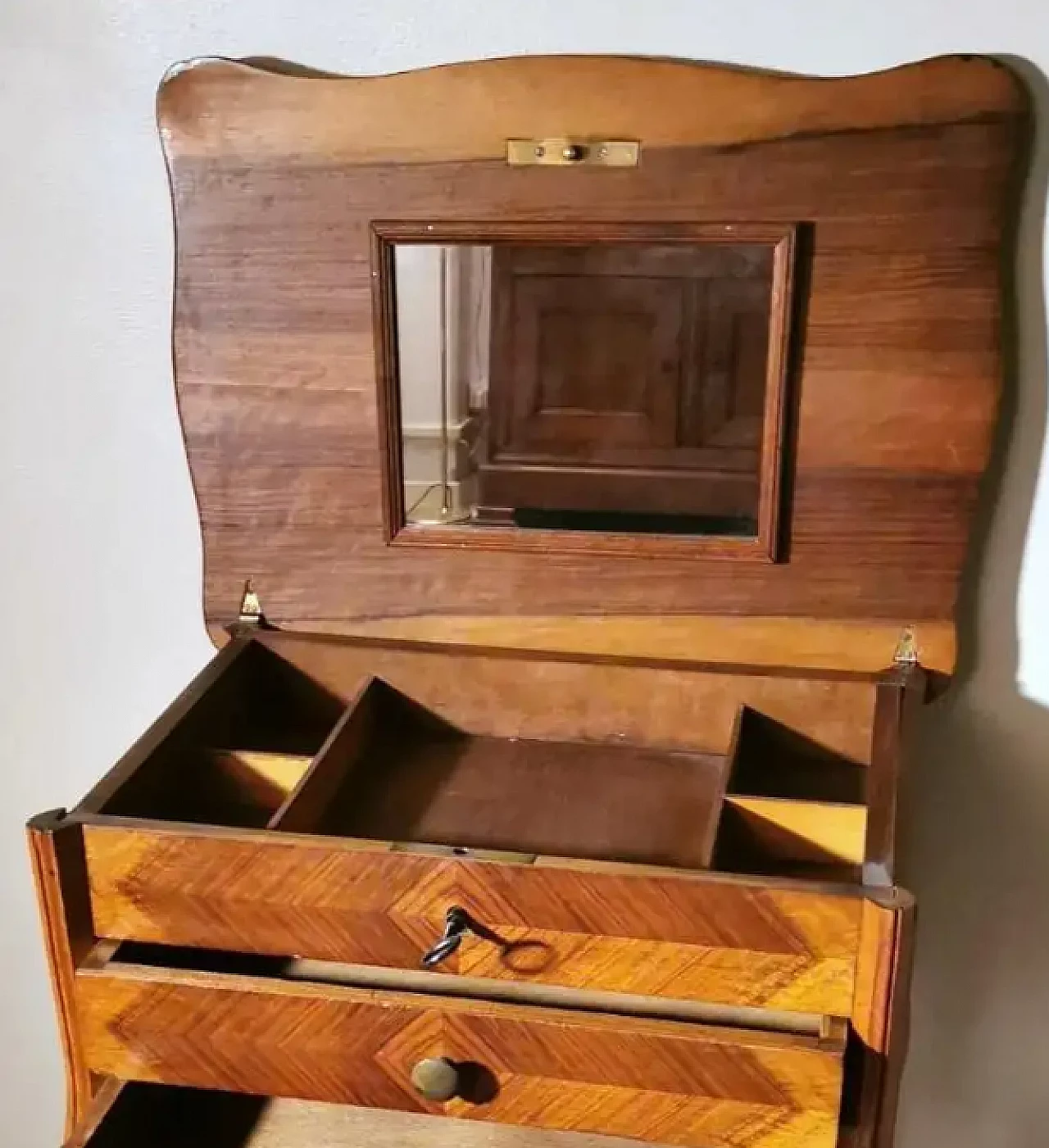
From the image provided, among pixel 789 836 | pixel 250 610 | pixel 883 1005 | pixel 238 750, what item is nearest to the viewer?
pixel 883 1005

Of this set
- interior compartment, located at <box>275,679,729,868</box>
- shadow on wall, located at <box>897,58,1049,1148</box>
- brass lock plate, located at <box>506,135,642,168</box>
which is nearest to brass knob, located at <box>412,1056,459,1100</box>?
interior compartment, located at <box>275,679,729,868</box>

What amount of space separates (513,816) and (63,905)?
35 cm

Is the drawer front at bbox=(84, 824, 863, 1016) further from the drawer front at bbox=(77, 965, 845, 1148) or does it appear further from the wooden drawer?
the wooden drawer

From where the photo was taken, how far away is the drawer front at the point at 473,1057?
901mm

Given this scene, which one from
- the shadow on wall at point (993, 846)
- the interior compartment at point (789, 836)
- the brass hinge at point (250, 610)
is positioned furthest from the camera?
the brass hinge at point (250, 610)

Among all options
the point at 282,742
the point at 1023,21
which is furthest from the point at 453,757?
the point at 1023,21

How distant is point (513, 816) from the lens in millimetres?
1114

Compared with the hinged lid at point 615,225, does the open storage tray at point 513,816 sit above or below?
below

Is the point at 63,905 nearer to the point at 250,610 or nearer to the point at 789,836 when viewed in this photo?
the point at 250,610

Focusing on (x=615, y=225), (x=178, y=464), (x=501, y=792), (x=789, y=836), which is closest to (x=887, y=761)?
(x=789, y=836)

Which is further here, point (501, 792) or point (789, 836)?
point (501, 792)

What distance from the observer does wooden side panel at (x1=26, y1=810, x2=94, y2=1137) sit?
0.94 m

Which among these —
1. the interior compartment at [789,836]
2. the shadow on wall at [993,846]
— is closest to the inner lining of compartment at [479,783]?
the interior compartment at [789,836]

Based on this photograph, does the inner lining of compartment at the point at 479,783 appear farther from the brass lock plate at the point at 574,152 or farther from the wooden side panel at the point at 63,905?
the brass lock plate at the point at 574,152
